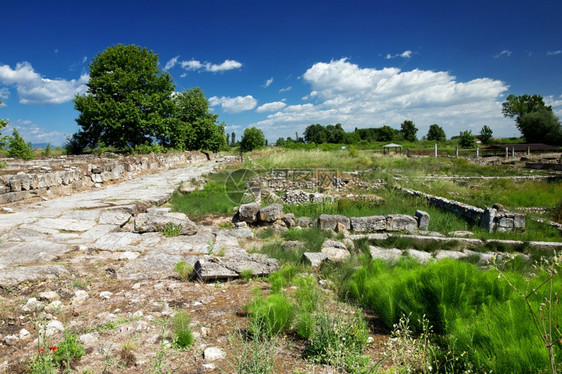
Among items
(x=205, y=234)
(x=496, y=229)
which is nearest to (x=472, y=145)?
(x=496, y=229)

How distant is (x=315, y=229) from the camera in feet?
23.2

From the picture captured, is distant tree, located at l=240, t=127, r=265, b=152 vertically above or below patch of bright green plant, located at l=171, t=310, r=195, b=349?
above

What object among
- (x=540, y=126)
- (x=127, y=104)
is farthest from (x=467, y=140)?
(x=127, y=104)

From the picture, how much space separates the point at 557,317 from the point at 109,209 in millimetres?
7877

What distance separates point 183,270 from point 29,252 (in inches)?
90.1

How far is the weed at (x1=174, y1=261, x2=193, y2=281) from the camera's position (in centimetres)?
379

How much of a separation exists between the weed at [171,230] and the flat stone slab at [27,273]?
6.89 feet

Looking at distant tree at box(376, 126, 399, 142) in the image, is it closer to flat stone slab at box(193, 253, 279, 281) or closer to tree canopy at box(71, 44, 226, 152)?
tree canopy at box(71, 44, 226, 152)

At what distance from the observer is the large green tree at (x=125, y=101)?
2552cm

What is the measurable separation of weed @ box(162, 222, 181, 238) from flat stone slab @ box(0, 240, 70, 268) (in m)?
1.60

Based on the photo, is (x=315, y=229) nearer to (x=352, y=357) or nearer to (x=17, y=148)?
(x=352, y=357)

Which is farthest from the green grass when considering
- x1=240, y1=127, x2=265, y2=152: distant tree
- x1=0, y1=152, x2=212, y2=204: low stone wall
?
x1=240, y1=127, x2=265, y2=152: distant tree
